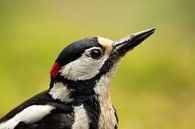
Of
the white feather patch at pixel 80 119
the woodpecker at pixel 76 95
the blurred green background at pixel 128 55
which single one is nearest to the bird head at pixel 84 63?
the woodpecker at pixel 76 95

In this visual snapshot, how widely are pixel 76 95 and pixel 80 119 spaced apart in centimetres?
13

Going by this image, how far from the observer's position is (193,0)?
8586 mm

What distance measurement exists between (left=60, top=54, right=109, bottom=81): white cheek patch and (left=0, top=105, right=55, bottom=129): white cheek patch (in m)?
0.18

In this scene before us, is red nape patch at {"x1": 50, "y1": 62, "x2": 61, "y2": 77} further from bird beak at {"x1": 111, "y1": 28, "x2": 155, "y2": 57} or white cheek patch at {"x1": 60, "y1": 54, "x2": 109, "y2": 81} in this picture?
bird beak at {"x1": 111, "y1": 28, "x2": 155, "y2": 57}

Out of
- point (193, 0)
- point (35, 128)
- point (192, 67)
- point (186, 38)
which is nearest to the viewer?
point (35, 128)

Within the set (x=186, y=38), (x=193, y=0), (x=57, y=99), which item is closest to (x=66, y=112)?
(x=57, y=99)

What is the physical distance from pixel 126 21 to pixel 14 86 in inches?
109

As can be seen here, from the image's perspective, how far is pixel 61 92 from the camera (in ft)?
12.6

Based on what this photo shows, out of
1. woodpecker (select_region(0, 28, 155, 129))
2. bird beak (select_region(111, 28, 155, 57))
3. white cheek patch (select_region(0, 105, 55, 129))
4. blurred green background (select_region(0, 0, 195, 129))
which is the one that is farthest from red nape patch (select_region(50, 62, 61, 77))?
blurred green background (select_region(0, 0, 195, 129))

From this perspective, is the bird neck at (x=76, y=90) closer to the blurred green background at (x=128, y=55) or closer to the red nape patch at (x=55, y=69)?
the red nape patch at (x=55, y=69)

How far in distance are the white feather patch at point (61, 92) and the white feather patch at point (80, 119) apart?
0.08 m

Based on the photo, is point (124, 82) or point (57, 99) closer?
point (57, 99)

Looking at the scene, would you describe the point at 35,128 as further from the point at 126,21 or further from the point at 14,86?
the point at 126,21

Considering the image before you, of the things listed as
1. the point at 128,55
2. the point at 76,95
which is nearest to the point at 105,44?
the point at 76,95
